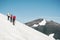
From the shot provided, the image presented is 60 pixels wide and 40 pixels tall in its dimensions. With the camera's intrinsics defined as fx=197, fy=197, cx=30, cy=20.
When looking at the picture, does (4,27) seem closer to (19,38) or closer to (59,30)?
(19,38)

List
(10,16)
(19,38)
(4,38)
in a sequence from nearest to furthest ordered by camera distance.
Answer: (4,38), (19,38), (10,16)

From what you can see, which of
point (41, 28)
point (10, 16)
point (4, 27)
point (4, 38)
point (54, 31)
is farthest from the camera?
point (54, 31)

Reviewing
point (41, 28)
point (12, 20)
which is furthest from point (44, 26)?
point (12, 20)

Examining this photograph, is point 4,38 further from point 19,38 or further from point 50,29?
point 50,29

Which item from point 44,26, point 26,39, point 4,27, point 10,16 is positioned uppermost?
point 44,26

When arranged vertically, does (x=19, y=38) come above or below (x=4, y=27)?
below

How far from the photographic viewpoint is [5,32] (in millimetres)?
29641

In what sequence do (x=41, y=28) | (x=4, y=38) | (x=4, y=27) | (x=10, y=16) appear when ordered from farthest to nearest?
(x=41, y=28)
(x=10, y=16)
(x=4, y=27)
(x=4, y=38)

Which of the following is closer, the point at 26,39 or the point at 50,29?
the point at 26,39

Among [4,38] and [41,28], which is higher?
[41,28]

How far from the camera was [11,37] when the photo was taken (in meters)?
28.0

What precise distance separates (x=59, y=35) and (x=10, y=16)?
149 m

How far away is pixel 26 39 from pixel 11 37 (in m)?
3.21

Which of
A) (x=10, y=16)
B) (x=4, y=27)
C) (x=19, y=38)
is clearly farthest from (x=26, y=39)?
(x=10, y=16)
